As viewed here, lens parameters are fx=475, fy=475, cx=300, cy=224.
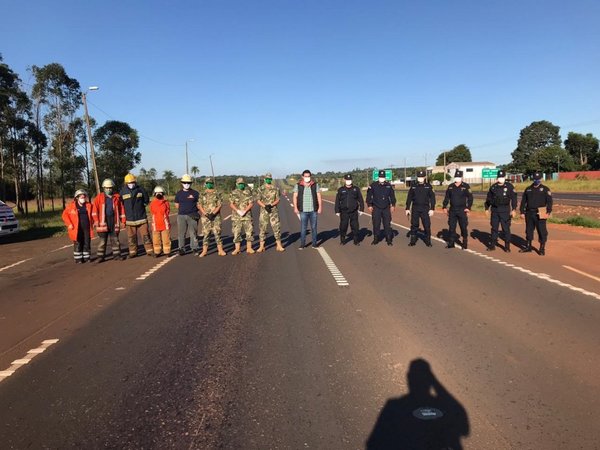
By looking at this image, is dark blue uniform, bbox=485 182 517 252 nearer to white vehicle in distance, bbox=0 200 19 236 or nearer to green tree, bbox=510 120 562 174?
white vehicle in distance, bbox=0 200 19 236

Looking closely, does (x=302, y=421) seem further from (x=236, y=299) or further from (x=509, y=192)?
(x=509, y=192)

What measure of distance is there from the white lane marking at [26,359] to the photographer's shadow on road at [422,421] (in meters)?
3.33

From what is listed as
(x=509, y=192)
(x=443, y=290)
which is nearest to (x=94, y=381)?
(x=443, y=290)

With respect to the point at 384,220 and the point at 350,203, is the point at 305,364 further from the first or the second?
the point at 384,220

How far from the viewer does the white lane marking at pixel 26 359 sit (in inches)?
170

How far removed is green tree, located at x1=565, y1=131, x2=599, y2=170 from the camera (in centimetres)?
9900

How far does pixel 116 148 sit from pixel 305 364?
6361cm

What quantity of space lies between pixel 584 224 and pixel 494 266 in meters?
10.5

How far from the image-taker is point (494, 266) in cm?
920

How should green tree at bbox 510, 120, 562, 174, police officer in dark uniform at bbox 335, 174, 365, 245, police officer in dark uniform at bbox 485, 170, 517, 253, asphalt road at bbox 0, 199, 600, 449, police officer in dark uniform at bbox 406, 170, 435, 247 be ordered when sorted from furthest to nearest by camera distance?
green tree at bbox 510, 120, 562, 174, police officer in dark uniform at bbox 335, 174, 365, 245, police officer in dark uniform at bbox 406, 170, 435, 247, police officer in dark uniform at bbox 485, 170, 517, 253, asphalt road at bbox 0, 199, 600, 449

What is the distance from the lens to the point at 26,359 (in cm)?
465

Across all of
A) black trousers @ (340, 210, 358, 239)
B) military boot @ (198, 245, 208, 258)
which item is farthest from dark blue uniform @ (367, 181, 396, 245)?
military boot @ (198, 245, 208, 258)

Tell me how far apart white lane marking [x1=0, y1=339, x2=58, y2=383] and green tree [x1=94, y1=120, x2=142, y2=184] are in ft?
187

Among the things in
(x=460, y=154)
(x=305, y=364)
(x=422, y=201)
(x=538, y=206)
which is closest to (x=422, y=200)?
(x=422, y=201)
